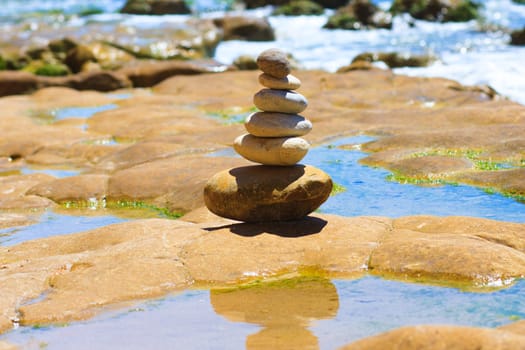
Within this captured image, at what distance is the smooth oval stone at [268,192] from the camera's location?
9688mm

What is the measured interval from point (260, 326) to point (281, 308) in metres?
0.51

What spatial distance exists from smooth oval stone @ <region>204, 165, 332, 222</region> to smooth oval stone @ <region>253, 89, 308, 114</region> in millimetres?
675

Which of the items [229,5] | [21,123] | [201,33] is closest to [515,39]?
[201,33]

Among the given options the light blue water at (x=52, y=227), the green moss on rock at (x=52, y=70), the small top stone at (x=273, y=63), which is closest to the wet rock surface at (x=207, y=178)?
the light blue water at (x=52, y=227)

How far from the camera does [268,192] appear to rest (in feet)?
31.7

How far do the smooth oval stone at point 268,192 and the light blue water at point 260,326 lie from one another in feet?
5.54

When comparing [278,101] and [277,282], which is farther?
[278,101]

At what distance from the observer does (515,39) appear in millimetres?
36750

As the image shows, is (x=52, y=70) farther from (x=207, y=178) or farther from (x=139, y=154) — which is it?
(x=207, y=178)

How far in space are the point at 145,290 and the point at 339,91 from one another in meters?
15.5

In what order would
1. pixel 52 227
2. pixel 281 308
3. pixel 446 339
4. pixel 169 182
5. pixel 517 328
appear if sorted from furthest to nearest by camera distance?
1. pixel 169 182
2. pixel 52 227
3. pixel 281 308
4. pixel 517 328
5. pixel 446 339

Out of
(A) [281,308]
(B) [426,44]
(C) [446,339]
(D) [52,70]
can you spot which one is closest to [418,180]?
(A) [281,308]

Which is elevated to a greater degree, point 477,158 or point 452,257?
point 452,257

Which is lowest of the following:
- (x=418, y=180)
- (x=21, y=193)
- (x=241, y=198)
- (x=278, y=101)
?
(x=21, y=193)
